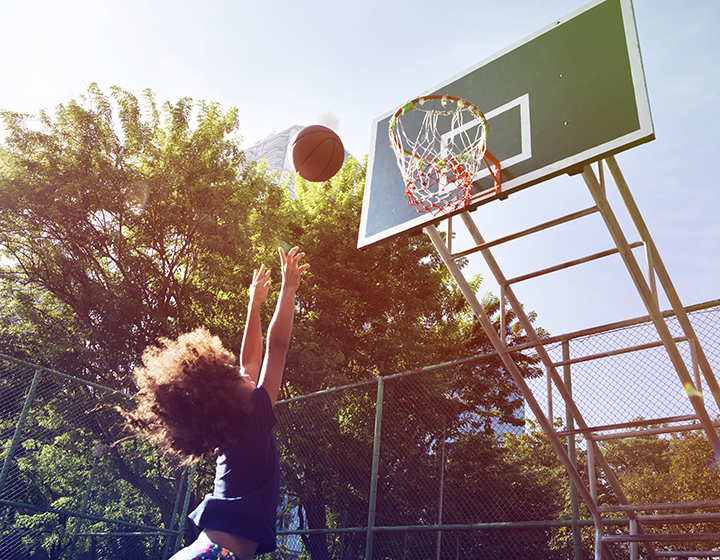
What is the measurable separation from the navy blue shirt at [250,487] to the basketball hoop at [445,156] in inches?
96.7

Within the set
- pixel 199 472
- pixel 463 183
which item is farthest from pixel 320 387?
pixel 463 183

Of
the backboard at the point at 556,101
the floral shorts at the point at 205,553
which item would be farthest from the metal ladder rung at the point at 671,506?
the floral shorts at the point at 205,553

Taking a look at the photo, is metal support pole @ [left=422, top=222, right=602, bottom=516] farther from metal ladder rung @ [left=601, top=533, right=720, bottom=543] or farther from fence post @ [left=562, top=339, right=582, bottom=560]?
metal ladder rung @ [left=601, top=533, right=720, bottom=543]

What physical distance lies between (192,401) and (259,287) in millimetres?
932

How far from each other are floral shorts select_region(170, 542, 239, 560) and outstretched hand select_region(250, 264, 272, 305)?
3.76 ft

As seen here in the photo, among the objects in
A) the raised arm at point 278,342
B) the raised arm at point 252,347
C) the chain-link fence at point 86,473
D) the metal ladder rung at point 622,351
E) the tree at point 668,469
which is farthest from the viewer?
the chain-link fence at point 86,473

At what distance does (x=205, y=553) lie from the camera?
154 cm

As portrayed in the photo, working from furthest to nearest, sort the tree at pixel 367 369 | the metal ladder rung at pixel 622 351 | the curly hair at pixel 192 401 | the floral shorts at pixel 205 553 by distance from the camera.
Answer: the tree at pixel 367 369 → the metal ladder rung at pixel 622 351 → the curly hair at pixel 192 401 → the floral shorts at pixel 205 553

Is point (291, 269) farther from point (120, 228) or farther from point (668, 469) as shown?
point (120, 228)

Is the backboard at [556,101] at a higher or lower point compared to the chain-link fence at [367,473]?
higher

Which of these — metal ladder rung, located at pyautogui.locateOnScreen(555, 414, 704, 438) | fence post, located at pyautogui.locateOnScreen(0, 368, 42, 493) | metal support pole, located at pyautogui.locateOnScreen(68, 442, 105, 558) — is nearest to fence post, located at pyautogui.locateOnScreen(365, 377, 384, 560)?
metal ladder rung, located at pyautogui.locateOnScreen(555, 414, 704, 438)

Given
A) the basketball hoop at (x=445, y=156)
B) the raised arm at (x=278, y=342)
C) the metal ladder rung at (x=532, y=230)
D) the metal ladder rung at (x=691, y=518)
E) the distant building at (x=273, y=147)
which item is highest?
the distant building at (x=273, y=147)

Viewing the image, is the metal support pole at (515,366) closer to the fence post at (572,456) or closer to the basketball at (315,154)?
the fence post at (572,456)

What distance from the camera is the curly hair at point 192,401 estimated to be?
1.75 m
